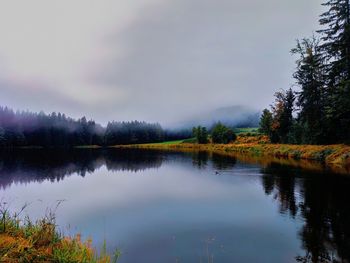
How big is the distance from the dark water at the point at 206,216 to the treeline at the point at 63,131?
96.6 m

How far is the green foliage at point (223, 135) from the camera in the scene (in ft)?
303

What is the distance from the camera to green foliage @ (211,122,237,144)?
92.2 meters

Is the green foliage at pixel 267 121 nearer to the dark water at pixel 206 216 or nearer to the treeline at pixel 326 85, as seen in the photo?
the treeline at pixel 326 85

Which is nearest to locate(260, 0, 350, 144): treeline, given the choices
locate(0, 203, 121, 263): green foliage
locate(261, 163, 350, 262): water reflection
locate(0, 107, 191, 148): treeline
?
locate(261, 163, 350, 262): water reflection

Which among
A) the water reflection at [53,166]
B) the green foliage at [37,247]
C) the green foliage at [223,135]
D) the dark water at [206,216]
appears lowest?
the dark water at [206,216]

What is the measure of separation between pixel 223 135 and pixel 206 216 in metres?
83.0

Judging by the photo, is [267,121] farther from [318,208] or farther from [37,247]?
[37,247]

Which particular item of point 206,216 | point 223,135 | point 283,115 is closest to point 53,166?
point 206,216

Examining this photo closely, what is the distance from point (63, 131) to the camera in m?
126

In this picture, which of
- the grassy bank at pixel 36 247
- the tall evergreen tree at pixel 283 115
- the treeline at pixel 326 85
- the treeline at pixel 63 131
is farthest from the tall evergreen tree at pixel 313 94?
the treeline at pixel 63 131

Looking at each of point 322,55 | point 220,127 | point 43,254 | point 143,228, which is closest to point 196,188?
point 143,228

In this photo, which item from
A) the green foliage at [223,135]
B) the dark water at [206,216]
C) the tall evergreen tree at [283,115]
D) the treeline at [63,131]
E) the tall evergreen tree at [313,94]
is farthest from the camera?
the treeline at [63,131]

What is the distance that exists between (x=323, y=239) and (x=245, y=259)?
3.12 m

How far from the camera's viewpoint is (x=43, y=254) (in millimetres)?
6090
